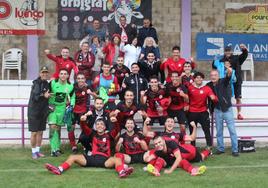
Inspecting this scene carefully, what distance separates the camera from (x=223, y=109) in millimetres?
11055

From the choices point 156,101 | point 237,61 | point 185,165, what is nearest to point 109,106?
point 156,101

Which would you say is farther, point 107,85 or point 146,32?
point 146,32

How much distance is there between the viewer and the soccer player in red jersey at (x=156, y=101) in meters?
10.9

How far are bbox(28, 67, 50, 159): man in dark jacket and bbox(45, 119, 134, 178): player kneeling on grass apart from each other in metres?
1.13

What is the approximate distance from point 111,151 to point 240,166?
2.51m

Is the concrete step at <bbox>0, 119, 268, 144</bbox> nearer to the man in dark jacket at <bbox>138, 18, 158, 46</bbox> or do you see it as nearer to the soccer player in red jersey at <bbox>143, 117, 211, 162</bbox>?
the soccer player in red jersey at <bbox>143, 117, 211, 162</bbox>

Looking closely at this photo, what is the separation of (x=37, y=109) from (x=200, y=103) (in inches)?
132

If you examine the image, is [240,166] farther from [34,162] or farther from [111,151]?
[34,162]

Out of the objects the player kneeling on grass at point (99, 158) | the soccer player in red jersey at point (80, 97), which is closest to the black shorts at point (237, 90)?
Result: the soccer player in red jersey at point (80, 97)

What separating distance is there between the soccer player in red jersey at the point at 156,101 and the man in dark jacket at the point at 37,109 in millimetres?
2023

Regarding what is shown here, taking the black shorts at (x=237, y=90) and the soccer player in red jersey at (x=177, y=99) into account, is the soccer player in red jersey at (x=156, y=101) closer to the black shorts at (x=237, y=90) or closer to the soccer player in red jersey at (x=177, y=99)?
the soccer player in red jersey at (x=177, y=99)

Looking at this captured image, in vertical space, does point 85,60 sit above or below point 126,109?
above

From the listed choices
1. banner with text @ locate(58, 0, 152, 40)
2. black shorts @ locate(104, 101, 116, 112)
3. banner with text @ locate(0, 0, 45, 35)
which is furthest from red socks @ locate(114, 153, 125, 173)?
banner with text @ locate(0, 0, 45, 35)

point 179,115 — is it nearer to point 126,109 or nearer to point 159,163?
point 126,109
